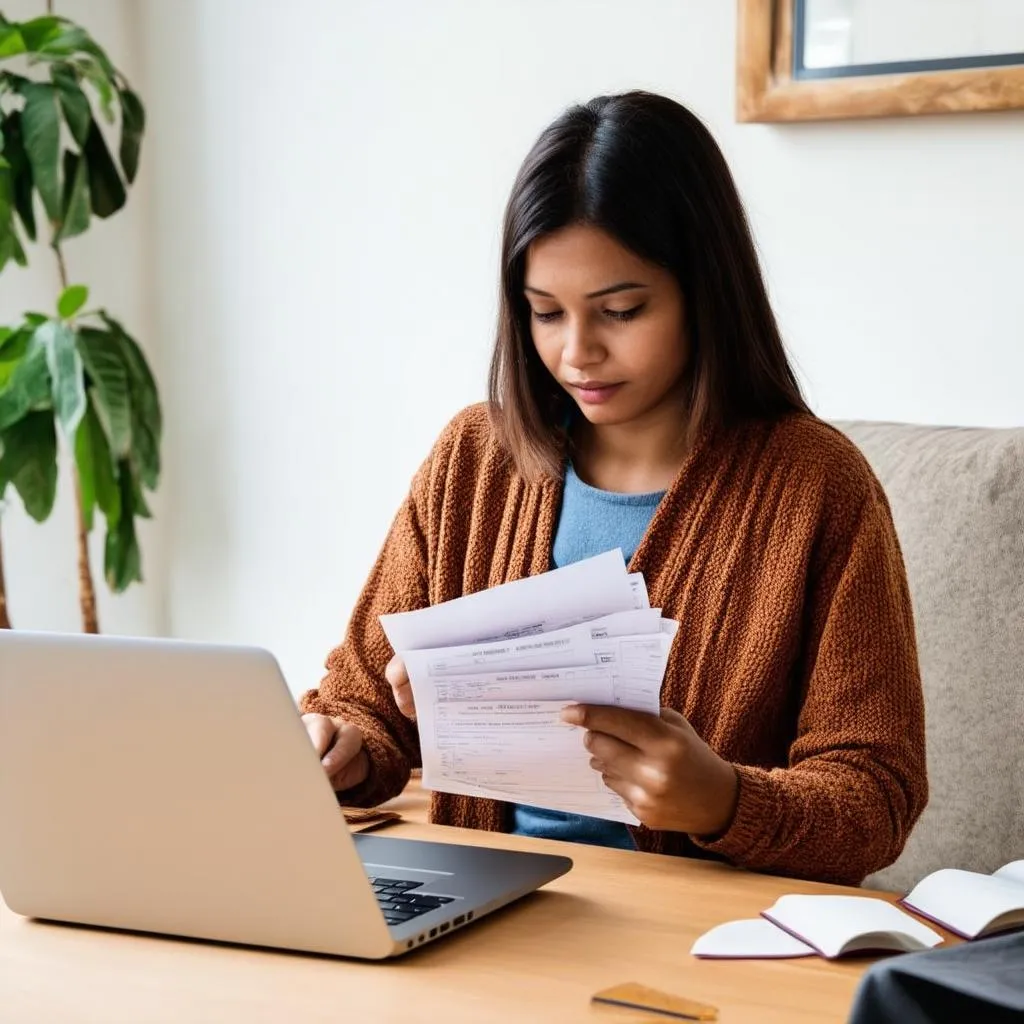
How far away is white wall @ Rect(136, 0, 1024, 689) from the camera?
199cm

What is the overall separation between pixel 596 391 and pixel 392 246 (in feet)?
4.00

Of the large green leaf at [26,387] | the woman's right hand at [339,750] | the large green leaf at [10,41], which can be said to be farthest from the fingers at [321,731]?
the large green leaf at [10,41]

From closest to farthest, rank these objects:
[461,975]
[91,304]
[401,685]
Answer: [461,975]
[401,685]
[91,304]

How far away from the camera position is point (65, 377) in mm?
2396

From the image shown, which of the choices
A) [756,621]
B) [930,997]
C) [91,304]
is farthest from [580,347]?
[91,304]

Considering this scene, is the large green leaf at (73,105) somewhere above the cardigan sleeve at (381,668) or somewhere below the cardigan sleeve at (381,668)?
above

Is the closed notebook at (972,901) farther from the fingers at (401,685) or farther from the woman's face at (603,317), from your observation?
the woman's face at (603,317)

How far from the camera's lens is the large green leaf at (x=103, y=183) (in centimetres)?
255

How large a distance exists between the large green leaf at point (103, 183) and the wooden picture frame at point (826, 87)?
3.55 ft

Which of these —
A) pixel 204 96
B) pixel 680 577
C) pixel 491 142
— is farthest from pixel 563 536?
pixel 204 96

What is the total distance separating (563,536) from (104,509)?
4.06ft

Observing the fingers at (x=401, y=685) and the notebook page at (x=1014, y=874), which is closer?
the notebook page at (x=1014, y=874)

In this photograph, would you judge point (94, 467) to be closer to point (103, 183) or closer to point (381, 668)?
point (103, 183)

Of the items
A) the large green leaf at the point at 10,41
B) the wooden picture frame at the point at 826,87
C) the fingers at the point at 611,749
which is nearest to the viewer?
the fingers at the point at 611,749
